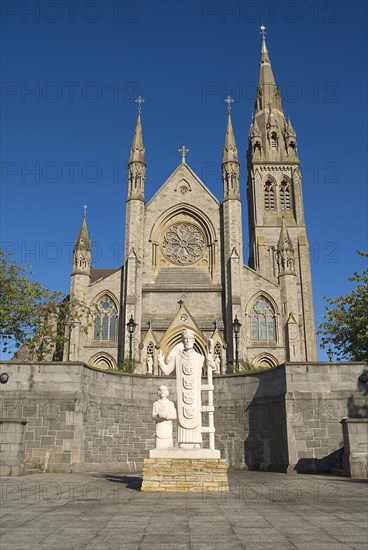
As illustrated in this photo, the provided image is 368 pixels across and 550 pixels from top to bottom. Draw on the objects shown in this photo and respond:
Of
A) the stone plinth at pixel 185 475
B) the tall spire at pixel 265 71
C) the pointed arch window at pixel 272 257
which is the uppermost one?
the tall spire at pixel 265 71

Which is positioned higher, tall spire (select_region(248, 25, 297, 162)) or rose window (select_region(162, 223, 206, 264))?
→ tall spire (select_region(248, 25, 297, 162))

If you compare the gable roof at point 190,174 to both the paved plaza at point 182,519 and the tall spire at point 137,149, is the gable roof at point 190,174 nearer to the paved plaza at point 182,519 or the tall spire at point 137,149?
the tall spire at point 137,149

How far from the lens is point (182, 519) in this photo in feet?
21.8

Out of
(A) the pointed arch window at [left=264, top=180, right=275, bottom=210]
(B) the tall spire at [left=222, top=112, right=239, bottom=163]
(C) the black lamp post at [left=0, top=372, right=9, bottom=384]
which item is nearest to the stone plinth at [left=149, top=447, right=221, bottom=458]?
(C) the black lamp post at [left=0, top=372, right=9, bottom=384]

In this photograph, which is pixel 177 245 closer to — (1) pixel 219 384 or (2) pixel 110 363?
(2) pixel 110 363

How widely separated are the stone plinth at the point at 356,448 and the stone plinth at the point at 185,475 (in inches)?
205

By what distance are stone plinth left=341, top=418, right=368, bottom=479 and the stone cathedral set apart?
16237 mm

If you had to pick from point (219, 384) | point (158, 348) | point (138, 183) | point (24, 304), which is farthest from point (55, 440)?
point (138, 183)

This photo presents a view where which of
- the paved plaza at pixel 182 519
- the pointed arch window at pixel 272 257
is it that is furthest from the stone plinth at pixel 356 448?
the pointed arch window at pixel 272 257

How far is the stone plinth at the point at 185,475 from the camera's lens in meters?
9.91

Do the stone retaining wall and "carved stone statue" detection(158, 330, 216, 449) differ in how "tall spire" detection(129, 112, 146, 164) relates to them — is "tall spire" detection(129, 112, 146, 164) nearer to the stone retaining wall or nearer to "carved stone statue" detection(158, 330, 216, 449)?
the stone retaining wall

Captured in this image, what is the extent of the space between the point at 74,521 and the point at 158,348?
81.6ft

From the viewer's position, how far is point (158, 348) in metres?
31.3

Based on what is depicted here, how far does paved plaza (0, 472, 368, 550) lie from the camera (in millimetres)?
5312
